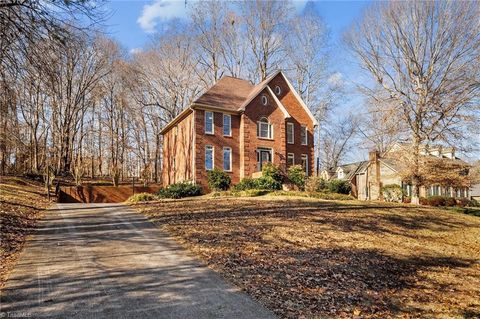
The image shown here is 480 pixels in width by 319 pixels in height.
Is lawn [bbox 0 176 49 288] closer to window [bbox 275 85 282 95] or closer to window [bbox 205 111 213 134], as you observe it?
window [bbox 205 111 213 134]

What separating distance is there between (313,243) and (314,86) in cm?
2717

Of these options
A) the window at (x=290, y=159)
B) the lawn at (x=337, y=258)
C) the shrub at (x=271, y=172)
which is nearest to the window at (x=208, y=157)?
the shrub at (x=271, y=172)

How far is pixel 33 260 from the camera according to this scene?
6707 mm

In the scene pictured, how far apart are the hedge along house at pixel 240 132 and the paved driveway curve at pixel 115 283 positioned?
595 inches

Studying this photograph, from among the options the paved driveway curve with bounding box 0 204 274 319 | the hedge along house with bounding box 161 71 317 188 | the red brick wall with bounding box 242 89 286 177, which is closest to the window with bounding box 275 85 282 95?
the hedge along house with bounding box 161 71 317 188

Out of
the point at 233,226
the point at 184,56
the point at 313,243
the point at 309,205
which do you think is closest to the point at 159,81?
the point at 184,56

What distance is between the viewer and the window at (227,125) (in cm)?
2458

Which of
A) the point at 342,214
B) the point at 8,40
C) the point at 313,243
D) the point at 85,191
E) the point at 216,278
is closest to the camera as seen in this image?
the point at 216,278

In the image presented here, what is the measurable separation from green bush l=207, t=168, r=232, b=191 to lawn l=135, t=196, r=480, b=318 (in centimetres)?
816

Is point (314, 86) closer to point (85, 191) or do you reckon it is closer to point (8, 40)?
point (85, 191)

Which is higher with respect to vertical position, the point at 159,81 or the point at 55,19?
the point at 159,81

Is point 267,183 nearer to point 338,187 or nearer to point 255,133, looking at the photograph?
point 255,133

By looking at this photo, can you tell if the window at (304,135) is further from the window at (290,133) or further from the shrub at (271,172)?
the shrub at (271,172)

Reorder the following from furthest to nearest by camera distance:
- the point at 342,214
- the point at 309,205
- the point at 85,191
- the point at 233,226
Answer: the point at 85,191 < the point at 309,205 < the point at 342,214 < the point at 233,226
